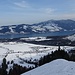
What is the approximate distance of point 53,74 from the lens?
18.1 metres

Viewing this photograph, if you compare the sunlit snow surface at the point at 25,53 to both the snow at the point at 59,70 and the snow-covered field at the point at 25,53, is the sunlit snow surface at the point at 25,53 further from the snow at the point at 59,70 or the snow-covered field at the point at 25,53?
the snow at the point at 59,70

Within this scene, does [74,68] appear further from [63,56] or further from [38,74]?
[63,56]

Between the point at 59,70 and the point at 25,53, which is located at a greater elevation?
the point at 59,70

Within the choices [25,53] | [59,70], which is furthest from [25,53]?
[59,70]

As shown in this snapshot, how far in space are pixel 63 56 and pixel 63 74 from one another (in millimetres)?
22941

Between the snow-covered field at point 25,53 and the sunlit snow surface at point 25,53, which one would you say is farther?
the sunlit snow surface at point 25,53

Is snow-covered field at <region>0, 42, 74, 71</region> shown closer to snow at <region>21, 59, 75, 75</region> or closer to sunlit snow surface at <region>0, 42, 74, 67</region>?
sunlit snow surface at <region>0, 42, 74, 67</region>

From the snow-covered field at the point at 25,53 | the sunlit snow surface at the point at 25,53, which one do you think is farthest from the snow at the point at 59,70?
the sunlit snow surface at the point at 25,53

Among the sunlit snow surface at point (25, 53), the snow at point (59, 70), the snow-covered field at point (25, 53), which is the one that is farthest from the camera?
the sunlit snow surface at point (25, 53)

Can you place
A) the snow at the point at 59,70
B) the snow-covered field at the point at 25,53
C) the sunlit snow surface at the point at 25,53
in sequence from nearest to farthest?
the snow at the point at 59,70 → the snow-covered field at the point at 25,53 → the sunlit snow surface at the point at 25,53

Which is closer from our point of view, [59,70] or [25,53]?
[59,70]

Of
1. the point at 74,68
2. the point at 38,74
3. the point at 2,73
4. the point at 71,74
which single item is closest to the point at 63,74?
the point at 71,74

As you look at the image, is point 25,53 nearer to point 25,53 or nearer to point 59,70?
point 25,53

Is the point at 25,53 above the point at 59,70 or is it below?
below
